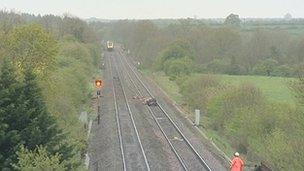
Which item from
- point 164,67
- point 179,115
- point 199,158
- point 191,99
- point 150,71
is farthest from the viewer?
point 150,71

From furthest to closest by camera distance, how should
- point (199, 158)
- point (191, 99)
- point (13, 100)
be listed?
point (191, 99) → point (199, 158) → point (13, 100)

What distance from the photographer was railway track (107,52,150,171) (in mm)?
27000

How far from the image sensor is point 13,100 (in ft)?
61.2

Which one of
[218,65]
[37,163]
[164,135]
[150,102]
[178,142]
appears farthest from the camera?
[218,65]

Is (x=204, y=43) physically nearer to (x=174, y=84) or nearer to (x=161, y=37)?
(x=161, y=37)

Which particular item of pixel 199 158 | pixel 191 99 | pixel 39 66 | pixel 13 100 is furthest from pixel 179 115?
pixel 13 100

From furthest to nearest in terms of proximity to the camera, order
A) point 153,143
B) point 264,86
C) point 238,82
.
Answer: point 264,86 < point 238,82 < point 153,143

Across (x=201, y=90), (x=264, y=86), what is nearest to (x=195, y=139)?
(x=201, y=90)

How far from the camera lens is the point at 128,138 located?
111ft

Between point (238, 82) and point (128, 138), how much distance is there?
31496mm

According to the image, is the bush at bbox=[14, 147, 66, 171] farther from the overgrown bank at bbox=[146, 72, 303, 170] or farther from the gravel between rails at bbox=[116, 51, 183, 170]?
the gravel between rails at bbox=[116, 51, 183, 170]

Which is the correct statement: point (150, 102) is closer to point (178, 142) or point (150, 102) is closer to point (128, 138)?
point (128, 138)

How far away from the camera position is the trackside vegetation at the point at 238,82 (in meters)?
26.6

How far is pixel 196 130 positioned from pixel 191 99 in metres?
12.8
